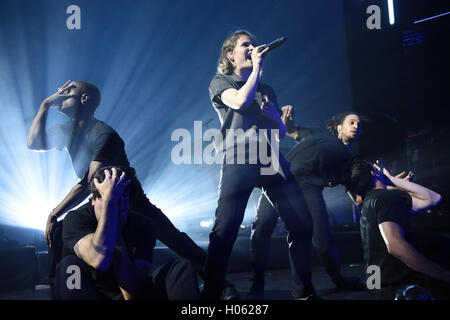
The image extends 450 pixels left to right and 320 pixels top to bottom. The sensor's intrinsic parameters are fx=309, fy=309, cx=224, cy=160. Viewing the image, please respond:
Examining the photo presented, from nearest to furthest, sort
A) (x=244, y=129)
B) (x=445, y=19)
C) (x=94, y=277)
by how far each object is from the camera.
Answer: (x=94, y=277) → (x=244, y=129) → (x=445, y=19)

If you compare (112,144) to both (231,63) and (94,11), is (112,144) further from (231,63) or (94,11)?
(94,11)

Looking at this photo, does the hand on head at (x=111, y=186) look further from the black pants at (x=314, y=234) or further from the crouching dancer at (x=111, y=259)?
the black pants at (x=314, y=234)

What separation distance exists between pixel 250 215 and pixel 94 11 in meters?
3.90

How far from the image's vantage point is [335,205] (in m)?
5.46

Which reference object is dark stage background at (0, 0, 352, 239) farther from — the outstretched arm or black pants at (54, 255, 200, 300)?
black pants at (54, 255, 200, 300)

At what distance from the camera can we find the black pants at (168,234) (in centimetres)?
211

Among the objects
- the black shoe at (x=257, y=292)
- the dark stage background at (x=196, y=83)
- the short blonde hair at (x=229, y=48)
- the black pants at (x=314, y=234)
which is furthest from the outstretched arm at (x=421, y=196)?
the dark stage background at (x=196, y=83)

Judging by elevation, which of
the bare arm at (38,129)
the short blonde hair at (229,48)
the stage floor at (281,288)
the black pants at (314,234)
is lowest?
the stage floor at (281,288)

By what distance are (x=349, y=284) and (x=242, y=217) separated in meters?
1.17

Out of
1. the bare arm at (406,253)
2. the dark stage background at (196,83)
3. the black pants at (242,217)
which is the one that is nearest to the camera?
the bare arm at (406,253)

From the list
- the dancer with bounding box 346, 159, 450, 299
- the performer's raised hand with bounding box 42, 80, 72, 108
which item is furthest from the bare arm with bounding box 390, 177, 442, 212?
the performer's raised hand with bounding box 42, 80, 72, 108

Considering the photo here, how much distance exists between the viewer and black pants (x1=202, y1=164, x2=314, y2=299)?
1.71m

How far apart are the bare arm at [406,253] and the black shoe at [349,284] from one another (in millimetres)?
812
